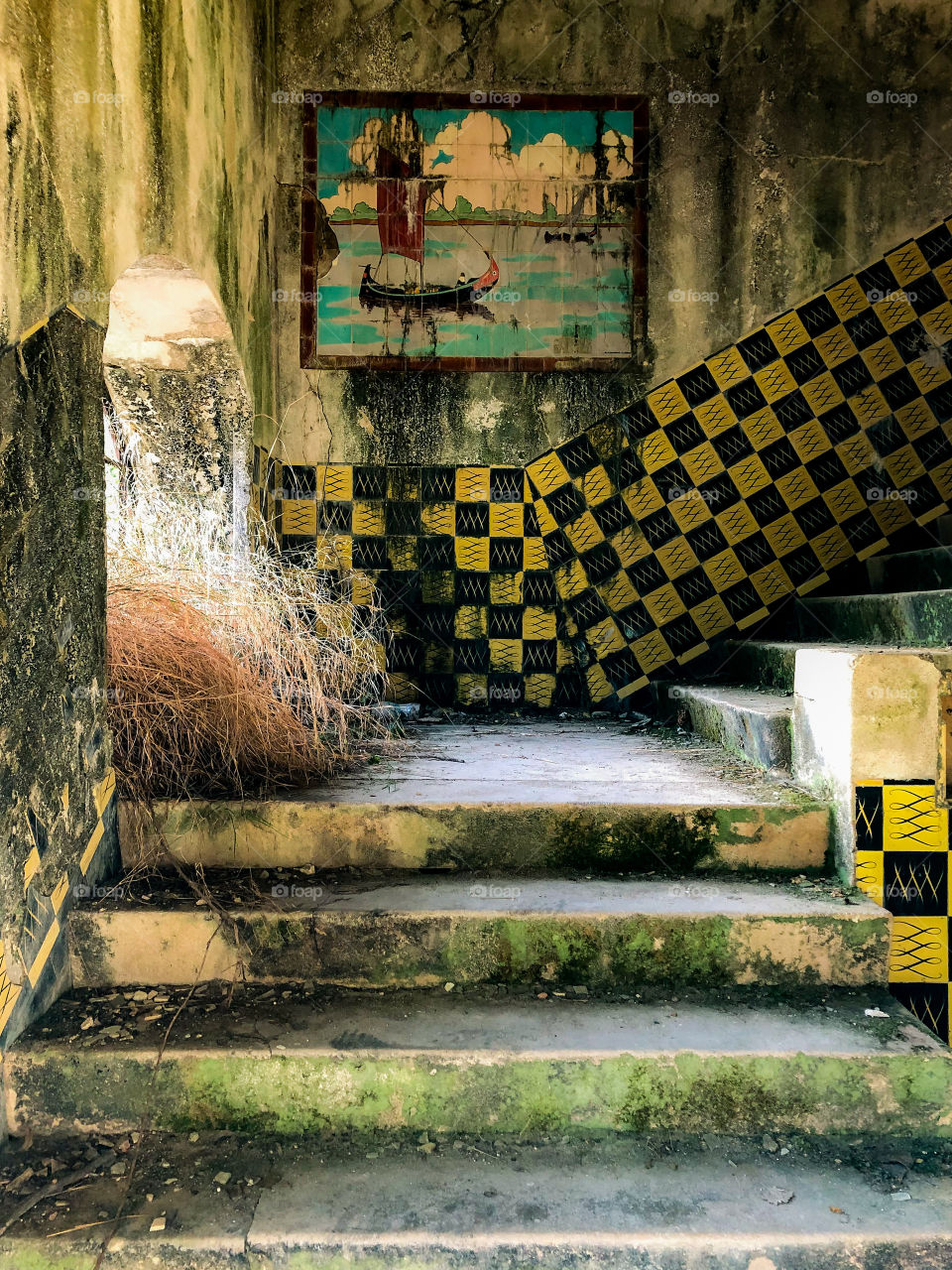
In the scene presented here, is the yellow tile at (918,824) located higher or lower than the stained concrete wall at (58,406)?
lower

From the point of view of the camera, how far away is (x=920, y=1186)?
148cm

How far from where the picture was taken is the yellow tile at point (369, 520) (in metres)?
4.30

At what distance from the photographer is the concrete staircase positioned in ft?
4.52

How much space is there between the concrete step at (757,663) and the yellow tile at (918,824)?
956 millimetres

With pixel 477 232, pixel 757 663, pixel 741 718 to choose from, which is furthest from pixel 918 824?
pixel 477 232

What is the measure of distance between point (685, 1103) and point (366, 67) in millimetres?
4612

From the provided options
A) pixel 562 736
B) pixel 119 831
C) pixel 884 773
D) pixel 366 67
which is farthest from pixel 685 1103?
pixel 366 67

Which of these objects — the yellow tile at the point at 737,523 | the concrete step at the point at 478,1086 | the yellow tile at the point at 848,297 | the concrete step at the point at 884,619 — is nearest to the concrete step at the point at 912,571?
the concrete step at the point at 884,619

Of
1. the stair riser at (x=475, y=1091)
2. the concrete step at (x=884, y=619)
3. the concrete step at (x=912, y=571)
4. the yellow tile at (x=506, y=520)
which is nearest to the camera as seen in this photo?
the stair riser at (x=475, y=1091)

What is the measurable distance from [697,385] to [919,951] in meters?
3.04

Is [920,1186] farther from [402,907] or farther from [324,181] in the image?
[324,181]

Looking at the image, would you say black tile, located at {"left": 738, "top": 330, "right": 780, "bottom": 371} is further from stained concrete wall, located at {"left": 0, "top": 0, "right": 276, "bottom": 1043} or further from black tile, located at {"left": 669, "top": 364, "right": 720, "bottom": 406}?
stained concrete wall, located at {"left": 0, "top": 0, "right": 276, "bottom": 1043}

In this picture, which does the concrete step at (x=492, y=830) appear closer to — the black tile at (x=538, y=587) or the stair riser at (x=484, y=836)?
the stair riser at (x=484, y=836)

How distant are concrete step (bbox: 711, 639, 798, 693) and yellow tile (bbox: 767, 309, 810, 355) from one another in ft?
4.94
